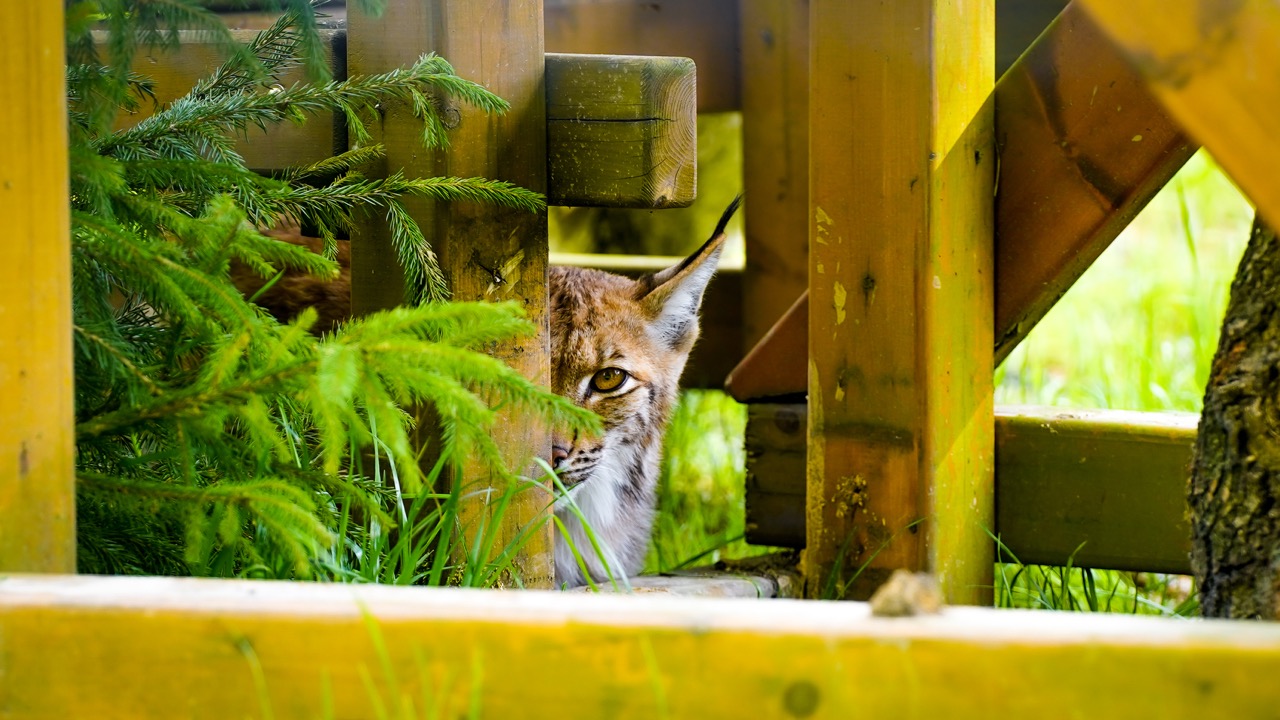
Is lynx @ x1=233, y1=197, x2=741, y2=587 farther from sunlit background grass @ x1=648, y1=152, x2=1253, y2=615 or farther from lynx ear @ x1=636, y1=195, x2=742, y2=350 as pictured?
sunlit background grass @ x1=648, y1=152, x2=1253, y2=615

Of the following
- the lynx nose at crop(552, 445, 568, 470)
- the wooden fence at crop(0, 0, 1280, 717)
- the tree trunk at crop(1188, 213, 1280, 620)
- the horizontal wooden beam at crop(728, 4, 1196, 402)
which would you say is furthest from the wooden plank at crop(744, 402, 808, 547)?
the tree trunk at crop(1188, 213, 1280, 620)

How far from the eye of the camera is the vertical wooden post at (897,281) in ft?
6.81

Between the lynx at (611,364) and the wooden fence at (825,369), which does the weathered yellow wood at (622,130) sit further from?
the lynx at (611,364)

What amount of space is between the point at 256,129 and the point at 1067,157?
1548mm

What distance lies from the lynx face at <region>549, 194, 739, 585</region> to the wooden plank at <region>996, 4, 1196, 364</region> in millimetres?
767

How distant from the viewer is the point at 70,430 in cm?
135

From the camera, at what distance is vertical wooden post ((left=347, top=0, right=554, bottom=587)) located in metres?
1.99

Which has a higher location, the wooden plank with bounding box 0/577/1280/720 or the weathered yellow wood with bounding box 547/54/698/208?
the weathered yellow wood with bounding box 547/54/698/208

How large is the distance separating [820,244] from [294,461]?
3.35 feet

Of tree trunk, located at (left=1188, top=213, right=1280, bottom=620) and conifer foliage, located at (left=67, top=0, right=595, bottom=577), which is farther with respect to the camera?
tree trunk, located at (left=1188, top=213, right=1280, bottom=620)

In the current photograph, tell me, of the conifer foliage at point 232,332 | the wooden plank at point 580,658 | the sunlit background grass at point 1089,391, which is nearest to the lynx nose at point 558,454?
the sunlit background grass at point 1089,391

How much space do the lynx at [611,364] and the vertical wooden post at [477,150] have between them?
2.32 ft

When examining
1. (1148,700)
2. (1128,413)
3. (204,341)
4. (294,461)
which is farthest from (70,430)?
(1128,413)

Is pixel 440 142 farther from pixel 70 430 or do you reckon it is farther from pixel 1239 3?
pixel 1239 3
